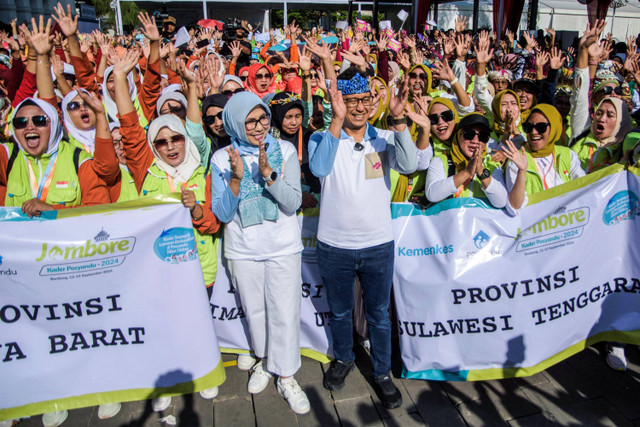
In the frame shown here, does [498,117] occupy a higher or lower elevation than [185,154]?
higher

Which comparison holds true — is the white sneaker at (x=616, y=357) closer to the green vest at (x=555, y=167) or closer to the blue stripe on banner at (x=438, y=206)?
the green vest at (x=555, y=167)

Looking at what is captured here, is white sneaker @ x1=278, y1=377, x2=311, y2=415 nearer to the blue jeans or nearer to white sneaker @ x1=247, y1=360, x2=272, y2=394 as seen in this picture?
white sneaker @ x1=247, y1=360, x2=272, y2=394

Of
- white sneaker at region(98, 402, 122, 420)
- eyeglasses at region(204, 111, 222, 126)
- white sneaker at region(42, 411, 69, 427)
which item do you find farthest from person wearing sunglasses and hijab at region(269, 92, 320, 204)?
white sneaker at region(42, 411, 69, 427)

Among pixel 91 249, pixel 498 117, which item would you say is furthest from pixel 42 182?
pixel 498 117

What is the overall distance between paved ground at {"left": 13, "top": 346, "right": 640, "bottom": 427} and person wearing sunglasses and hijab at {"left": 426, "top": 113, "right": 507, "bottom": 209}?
1281 mm

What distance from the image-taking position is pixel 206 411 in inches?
120

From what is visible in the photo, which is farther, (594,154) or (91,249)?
(594,154)

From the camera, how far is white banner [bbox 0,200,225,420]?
2.71 m

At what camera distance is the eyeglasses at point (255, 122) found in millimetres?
2777

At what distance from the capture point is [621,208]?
3109 mm

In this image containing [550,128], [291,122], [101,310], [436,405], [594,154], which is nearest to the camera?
[101,310]

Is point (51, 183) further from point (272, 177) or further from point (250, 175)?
point (272, 177)

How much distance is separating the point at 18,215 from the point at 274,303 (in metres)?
1.62

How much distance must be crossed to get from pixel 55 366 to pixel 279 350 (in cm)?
137
